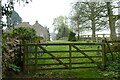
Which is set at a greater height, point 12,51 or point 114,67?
point 12,51

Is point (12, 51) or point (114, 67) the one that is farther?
point (114, 67)

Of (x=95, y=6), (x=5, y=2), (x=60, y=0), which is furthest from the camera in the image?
(x=95, y=6)

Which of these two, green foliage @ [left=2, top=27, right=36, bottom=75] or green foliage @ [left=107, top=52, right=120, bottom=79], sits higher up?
green foliage @ [left=2, top=27, right=36, bottom=75]

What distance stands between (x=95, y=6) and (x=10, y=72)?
10618 mm

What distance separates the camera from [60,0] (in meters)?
8.24

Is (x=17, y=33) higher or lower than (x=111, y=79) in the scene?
higher

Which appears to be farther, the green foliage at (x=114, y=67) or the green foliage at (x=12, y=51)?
the green foliage at (x=114, y=67)

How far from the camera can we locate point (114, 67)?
22.7ft

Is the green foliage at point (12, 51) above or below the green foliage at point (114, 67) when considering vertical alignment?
above

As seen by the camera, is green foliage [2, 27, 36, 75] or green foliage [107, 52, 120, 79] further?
green foliage [107, 52, 120, 79]

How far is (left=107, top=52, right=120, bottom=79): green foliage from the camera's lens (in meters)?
6.40

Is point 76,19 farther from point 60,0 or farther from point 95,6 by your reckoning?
point 60,0

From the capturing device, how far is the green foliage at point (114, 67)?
6.40 metres

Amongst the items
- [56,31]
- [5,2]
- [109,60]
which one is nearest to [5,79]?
[5,2]
